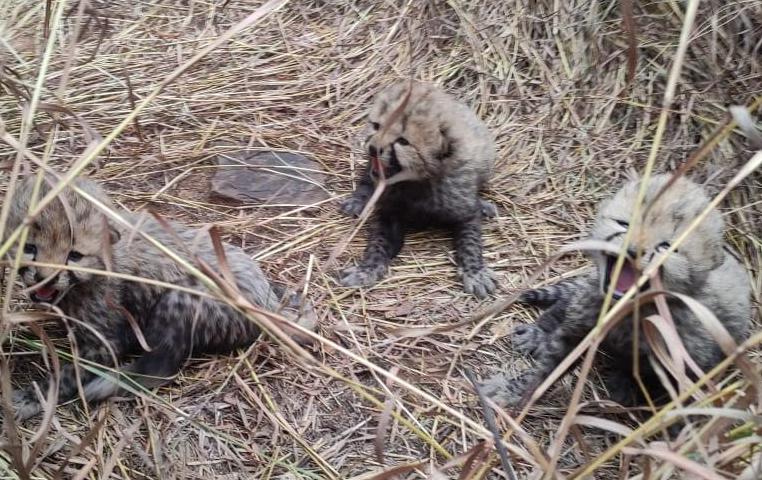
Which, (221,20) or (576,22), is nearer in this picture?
(576,22)

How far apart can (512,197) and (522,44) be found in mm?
1064

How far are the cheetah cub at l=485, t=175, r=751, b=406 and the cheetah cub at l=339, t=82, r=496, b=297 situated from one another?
0.51 m

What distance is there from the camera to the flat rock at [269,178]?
415 cm

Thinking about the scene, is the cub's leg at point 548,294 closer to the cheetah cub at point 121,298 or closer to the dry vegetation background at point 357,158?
the dry vegetation background at point 357,158

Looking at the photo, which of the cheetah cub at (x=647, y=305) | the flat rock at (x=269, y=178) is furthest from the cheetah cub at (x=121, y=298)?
the cheetah cub at (x=647, y=305)

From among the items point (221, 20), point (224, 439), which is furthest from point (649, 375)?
point (221, 20)

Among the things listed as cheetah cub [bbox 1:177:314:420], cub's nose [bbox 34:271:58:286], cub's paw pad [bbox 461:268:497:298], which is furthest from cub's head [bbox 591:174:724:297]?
cub's nose [bbox 34:271:58:286]

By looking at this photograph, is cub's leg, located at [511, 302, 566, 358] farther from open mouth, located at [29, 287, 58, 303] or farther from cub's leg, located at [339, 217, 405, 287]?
open mouth, located at [29, 287, 58, 303]

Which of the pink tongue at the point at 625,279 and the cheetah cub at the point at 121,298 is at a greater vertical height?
the pink tongue at the point at 625,279

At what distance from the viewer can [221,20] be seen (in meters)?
5.30

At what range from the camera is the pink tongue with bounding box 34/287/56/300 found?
286 centimetres

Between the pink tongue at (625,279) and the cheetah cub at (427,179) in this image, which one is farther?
the cheetah cub at (427,179)

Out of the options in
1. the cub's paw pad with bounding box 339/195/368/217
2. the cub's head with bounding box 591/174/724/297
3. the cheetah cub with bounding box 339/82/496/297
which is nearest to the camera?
the cub's head with bounding box 591/174/724/297

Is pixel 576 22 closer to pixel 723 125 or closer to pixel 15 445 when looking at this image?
pixel 723 125
